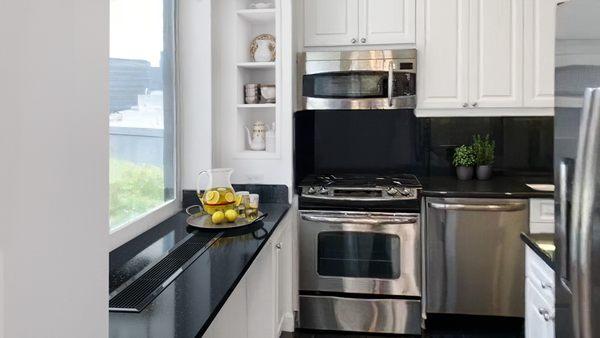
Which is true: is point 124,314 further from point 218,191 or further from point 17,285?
point 218,191

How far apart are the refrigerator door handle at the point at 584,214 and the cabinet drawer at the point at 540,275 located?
235 millimetres

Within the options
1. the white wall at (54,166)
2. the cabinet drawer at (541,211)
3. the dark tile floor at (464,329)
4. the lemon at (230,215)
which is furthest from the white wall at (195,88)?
the white wall at (54,166)

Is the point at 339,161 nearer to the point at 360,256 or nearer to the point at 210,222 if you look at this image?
the point at 360,256

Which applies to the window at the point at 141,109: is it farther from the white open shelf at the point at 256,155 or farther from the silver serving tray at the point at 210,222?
the white open shelf at the point at 256,155

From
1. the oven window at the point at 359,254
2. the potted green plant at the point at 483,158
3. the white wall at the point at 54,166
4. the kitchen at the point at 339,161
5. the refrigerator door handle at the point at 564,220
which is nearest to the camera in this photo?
the white wall at the point at 54,166

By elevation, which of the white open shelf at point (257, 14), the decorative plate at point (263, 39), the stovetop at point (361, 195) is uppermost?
the white open shelf at point (257, 14)

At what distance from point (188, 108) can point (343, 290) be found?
1.45m

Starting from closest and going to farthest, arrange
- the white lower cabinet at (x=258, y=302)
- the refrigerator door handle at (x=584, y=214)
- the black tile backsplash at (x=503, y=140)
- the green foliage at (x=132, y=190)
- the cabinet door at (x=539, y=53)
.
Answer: the refrigerator door handle at (x=584, y=214) → the green foliage at (x=132, y=190) → the white lower cabinet at (x=258, y=302) → the cabinet door at (x=539, y=53) → the black tile backsplash at (x=503, y=140)

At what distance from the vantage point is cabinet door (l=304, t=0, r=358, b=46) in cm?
332

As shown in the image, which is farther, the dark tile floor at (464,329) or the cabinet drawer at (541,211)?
the dark tile floor at (464,329)

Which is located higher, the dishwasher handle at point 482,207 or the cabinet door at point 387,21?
the cabinet door at point 387,21

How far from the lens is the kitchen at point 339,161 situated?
2.30 metres

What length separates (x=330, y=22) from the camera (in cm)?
333

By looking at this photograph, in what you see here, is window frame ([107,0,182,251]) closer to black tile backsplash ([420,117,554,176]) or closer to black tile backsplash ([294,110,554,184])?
black tile backsplash ([294,110,554,184])
